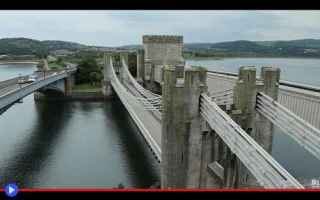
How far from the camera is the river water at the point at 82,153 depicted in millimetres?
13172

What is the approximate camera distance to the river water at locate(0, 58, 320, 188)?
43.2 feet

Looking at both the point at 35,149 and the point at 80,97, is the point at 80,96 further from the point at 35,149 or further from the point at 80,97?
the point at 35,149

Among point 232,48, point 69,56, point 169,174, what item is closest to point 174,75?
point 169,174

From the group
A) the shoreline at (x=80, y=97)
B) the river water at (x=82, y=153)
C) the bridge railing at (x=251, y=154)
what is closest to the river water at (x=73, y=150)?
the river water at (x=82, y=153)

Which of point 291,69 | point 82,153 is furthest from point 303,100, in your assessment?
point 291,69

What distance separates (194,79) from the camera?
25.7ft

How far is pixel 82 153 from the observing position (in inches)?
644

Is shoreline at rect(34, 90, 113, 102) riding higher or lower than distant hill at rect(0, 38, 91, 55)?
lower

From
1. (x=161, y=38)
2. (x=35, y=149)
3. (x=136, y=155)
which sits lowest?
(x=35, y=149)

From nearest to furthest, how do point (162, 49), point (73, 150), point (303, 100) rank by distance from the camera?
1. point (303, 100)
2. point (73, 150)
3. point (162, 49)

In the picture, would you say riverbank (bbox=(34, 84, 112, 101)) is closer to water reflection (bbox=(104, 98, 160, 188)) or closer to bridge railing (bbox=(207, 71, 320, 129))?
water reflection (bbox=(104, 98, 160, 188))

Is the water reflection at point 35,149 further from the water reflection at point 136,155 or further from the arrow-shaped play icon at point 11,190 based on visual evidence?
the arrow-shaped play icon at point 11,190

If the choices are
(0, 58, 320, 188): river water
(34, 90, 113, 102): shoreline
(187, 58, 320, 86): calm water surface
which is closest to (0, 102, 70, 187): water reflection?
(0, 58, 320, 188): river water
